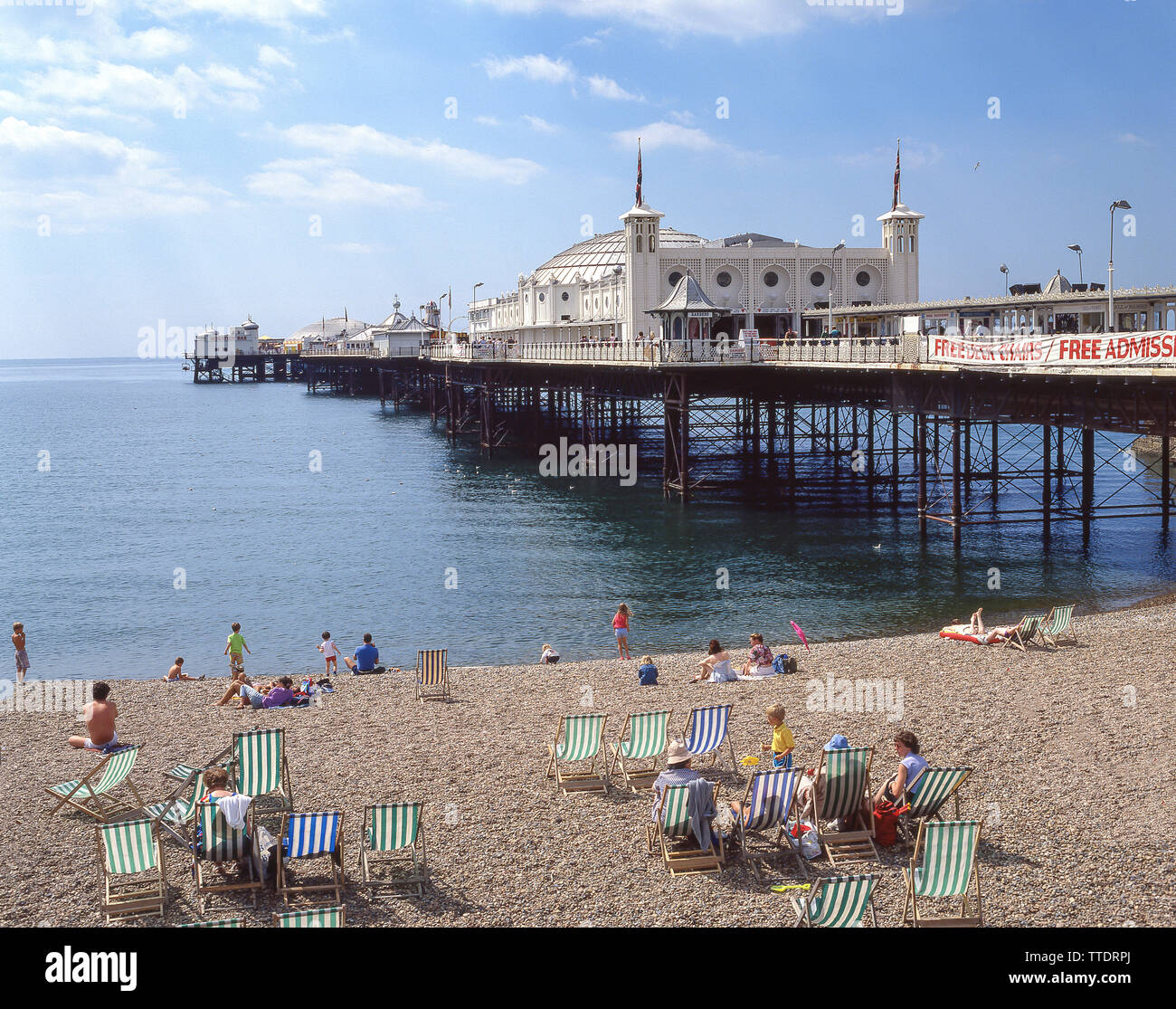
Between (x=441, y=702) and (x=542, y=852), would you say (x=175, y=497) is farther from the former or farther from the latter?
(x=542, y=852)

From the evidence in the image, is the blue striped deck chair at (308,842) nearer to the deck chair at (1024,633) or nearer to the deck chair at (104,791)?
the deck chair at (104,791)

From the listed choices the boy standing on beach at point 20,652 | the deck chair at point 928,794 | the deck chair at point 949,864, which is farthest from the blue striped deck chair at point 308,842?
the boy standing on beach at point 20,652

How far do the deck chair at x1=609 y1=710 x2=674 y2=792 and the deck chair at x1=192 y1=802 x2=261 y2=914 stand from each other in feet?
12.3

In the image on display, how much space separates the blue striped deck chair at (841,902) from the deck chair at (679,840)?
1.43m

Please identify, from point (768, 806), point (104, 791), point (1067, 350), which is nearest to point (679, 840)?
point (768, 806)

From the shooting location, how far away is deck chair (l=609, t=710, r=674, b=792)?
1148cm

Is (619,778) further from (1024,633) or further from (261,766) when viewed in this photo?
(1024,633)

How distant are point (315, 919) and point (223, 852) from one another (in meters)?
1.58

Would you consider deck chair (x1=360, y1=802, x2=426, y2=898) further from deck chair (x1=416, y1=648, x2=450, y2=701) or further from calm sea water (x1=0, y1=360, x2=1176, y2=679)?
calm sea water (x1=0, y1=360, x2=1176, y2=679)

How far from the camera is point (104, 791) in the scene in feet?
36.4

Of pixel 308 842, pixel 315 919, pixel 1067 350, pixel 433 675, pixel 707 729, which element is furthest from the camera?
pixel 1067 350

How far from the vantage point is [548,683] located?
670 inches

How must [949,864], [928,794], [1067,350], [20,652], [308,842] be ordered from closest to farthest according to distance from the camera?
[949,864] < [308,842] < [928,794] < [20,652] < [1067,350]
